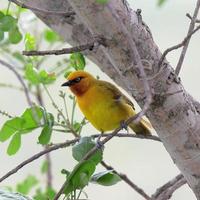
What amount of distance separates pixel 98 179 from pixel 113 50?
0.75 ft

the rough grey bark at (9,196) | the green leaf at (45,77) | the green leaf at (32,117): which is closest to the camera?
the rough grey bark at (9,196)

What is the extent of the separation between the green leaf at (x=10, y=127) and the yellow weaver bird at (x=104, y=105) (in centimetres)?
42

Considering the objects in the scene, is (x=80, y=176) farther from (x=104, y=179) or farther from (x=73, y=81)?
(x=73, y=81)

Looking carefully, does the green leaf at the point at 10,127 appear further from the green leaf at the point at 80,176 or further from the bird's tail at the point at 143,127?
the bird's tail at the point at 143,127

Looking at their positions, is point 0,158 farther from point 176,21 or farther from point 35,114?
point 35,114

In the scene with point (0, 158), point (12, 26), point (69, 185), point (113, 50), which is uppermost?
point (0, 158)

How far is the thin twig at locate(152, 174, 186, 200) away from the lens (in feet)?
3.42

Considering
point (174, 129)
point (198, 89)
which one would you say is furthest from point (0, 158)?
point (174, 129)

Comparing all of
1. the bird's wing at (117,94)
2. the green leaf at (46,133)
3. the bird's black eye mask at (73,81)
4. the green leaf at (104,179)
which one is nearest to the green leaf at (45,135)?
the green leaf at (46,133)

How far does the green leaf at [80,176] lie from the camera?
32.6 inches

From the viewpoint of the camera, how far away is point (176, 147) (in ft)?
2.84

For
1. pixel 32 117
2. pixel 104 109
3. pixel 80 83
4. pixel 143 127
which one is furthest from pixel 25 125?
pixel 80 83

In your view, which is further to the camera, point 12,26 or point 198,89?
point 198,89

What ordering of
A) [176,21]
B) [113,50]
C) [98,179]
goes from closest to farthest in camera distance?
[113,50], [98,179], [176,21]
